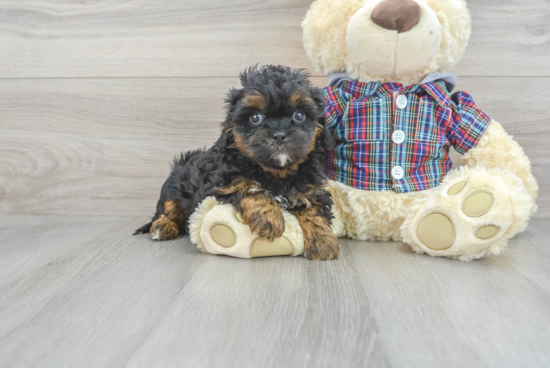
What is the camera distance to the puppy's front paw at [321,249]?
1.31m

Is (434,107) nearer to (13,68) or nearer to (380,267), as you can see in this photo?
(380,267)

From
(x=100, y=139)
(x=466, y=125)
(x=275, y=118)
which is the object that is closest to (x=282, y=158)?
(x=275, y=118)

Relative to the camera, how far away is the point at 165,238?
5.33 feet

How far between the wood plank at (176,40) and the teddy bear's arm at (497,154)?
1.66 feet

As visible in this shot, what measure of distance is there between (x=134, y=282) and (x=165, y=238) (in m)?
0.48

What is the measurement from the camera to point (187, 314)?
0.93 metres

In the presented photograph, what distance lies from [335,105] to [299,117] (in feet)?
1.02

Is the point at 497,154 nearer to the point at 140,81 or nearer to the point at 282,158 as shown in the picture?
the point at 282,158

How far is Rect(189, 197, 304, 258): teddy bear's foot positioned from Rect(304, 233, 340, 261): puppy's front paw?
3 cm

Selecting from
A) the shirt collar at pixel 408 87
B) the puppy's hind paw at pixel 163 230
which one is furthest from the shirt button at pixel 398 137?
the puppy's hind paw at pixel 163 230

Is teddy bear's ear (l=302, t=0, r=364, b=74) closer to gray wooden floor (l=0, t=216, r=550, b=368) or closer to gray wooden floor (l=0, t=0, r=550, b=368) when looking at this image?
gray wooden floor (l=0, t=0, r=550, b=368)

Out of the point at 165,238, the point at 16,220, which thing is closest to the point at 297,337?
the point at 165,238

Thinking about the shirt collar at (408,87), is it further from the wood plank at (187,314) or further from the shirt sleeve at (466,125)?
the wood plank at (187,314)

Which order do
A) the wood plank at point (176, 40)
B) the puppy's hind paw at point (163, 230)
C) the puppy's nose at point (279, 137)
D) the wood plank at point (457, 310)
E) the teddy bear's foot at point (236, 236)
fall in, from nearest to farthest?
the wood plank at point (457, 310), the puppy's nose at point (279, 137), the teddy bear's foot at point (236, 236), the puppy's hind paw at point (163, 230), the wood plank at point (176, 40)
